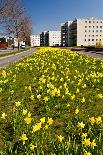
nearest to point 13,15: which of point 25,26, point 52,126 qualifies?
point 25,26

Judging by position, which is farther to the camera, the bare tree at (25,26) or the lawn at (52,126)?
the bare tree at (25,26)

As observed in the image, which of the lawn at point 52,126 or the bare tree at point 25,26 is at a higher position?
the bare tree at point 25,26

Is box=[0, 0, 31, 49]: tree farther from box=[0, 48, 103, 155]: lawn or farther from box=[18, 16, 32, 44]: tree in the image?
box=[0, 48, 103, 155]: lawn

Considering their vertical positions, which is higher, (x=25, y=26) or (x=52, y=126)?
(x=25, y=26)

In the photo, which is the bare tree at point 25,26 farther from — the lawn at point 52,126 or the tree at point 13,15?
the lawn at point 52,126

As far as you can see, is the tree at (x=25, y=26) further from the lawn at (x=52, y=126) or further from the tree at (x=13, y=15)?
the lawn at (x=52, y=126)

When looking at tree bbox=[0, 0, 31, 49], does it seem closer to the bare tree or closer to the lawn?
the bare tree

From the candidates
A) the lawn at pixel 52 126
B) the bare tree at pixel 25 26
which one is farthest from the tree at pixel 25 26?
the lawn at pixel 52 126

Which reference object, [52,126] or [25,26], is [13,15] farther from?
[52,126]

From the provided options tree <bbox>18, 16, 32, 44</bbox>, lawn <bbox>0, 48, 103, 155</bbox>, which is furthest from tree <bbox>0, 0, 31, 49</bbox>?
lawn <bbox>0, 48, 103, 155</bbox>

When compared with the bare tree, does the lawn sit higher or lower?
lower

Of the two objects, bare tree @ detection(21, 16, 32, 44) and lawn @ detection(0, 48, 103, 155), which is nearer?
lawn @ detection(0, 48, 103, 155)

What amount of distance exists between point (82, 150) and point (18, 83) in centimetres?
759

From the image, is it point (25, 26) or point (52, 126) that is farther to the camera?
point (25, 26)
